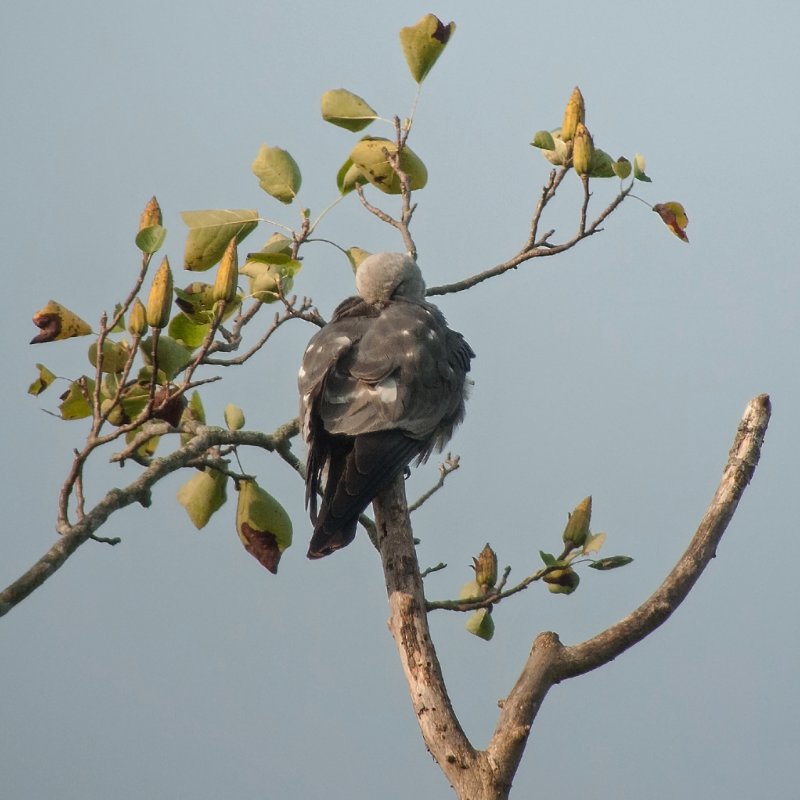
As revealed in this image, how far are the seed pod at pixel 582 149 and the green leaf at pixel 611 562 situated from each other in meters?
0.85

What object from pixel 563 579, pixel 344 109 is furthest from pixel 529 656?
pixel 344 109

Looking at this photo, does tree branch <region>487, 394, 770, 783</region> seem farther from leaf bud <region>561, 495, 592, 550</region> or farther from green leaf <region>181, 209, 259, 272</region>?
green leaf <region>181, 209, 259, 272</region>

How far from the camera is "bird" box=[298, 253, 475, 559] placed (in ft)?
8.12

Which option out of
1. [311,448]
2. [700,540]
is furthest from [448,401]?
[700,540]

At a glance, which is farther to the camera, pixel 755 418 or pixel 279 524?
pixel 279 524

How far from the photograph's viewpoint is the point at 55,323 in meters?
2.19

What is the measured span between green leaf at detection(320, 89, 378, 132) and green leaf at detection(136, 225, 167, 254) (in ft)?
2.96

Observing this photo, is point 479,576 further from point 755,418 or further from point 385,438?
point 755,418

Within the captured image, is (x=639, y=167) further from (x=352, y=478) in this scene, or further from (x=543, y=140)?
(x=352, y=478)

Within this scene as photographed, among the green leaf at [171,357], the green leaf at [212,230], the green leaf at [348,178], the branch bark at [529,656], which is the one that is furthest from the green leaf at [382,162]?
the branch bark at [529,656]

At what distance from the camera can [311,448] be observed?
2.61 m

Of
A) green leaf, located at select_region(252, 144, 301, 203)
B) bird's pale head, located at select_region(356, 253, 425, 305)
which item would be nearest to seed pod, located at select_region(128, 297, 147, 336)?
green leaf, located at select_region(252, 144, 301, 203)

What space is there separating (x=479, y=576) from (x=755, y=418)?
0.68 m

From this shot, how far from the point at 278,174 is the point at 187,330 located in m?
0.58
